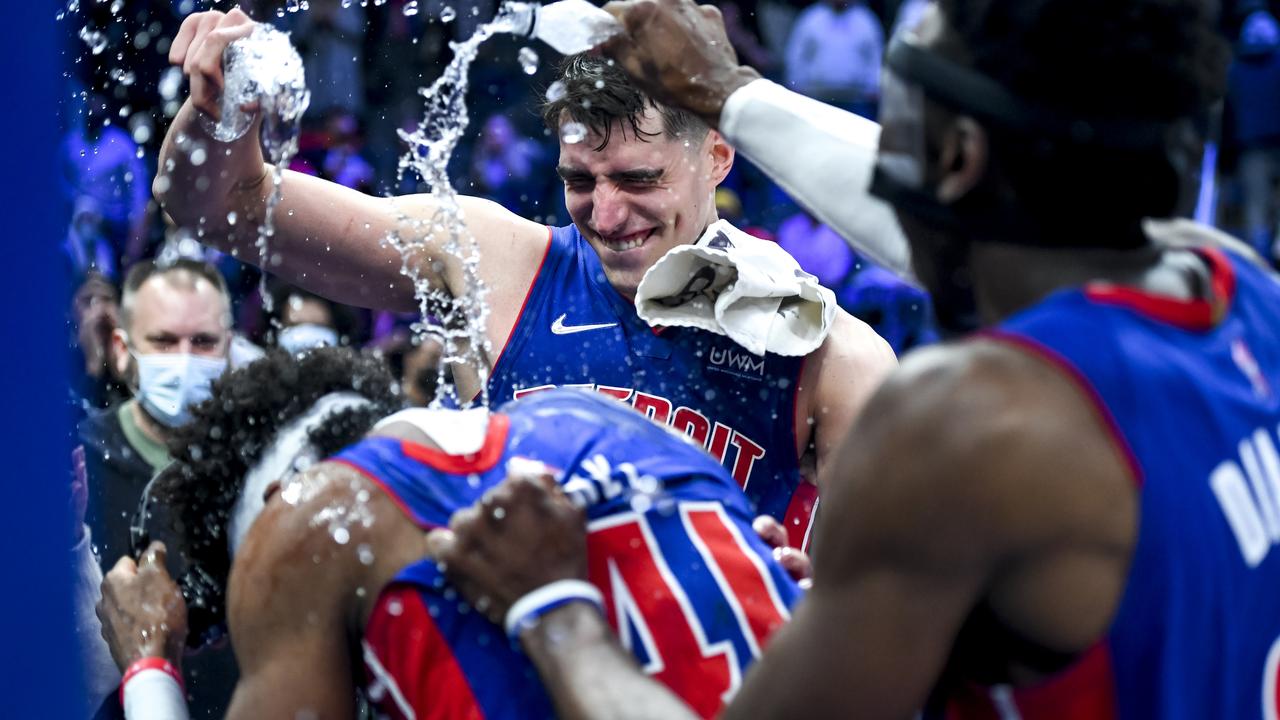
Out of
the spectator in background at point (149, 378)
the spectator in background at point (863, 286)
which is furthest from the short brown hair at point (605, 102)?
the spectator in background at point (863, 286)

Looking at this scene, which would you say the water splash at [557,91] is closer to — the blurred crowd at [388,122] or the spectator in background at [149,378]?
the spectator in background at [149,378]

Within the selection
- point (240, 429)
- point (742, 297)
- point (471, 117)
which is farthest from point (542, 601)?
point (471, 117)

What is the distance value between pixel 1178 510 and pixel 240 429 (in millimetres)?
1380

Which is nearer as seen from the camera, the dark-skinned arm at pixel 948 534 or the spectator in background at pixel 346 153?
the dark-skinned arm at pixel 948 534

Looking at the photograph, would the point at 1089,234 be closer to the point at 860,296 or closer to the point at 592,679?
the point at 592,679

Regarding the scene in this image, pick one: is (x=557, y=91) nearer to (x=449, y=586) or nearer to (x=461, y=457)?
(x=461, y=457)

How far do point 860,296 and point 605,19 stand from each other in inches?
207

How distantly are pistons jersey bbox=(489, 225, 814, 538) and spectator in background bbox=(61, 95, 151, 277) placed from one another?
14.2 feet

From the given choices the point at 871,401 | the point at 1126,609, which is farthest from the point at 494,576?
the point at 1126,609

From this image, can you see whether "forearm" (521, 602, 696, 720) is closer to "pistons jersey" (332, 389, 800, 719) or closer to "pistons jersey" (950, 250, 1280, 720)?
"pistons jersey" (332, 389, 800, 719)

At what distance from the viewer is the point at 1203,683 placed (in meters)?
1.50

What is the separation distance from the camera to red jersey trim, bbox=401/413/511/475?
75.0 inches

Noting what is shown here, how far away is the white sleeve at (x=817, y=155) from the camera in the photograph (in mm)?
2352

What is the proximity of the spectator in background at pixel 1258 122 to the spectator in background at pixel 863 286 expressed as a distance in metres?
3.54
